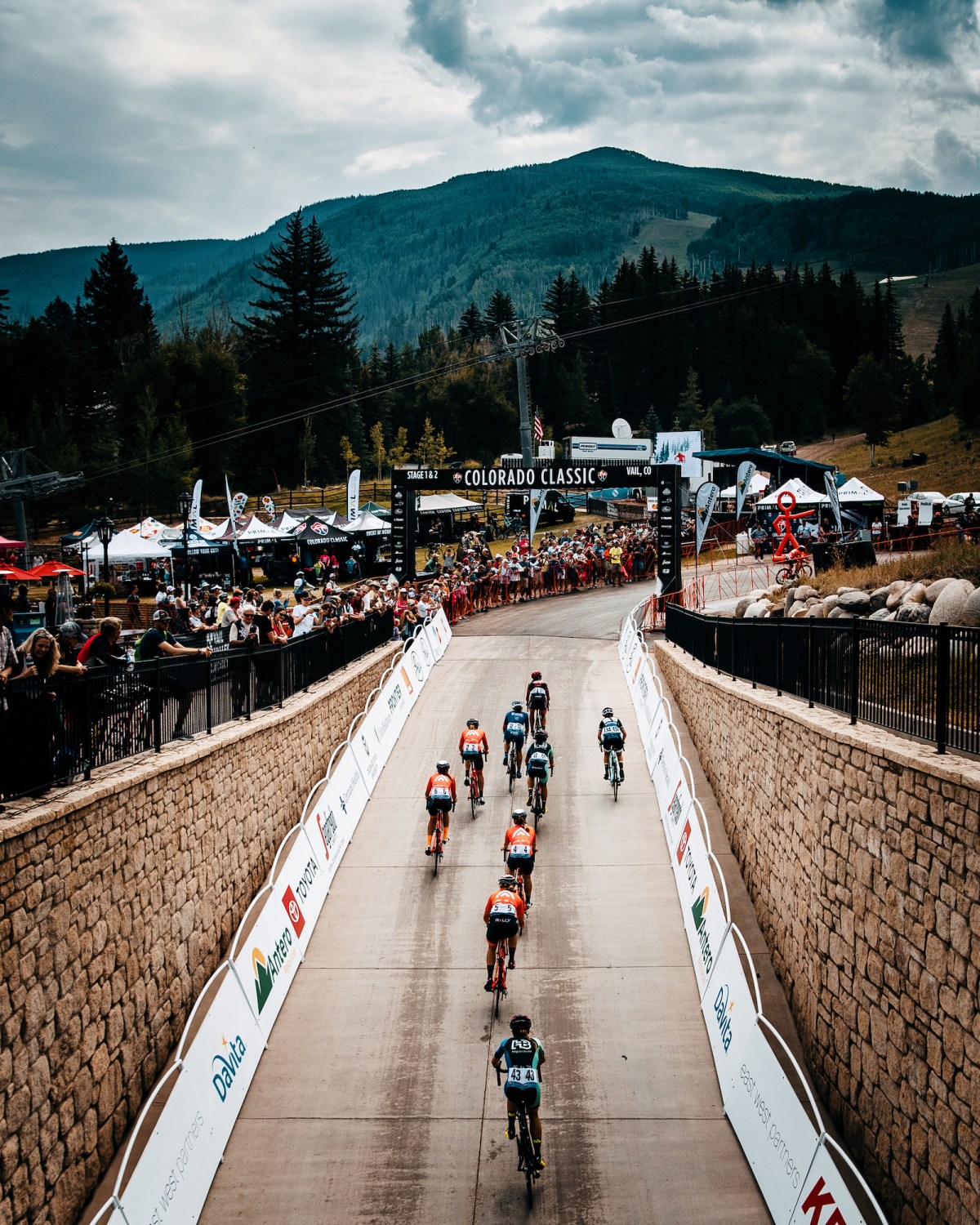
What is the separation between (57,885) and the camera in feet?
27.6

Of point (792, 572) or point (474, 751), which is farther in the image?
point (792, 572)

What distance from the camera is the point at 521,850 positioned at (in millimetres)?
13758

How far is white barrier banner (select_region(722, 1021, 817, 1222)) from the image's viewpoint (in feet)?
26.9

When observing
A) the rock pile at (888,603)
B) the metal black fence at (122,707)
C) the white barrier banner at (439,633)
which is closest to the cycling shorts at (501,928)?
the metal black fence at (122,707)

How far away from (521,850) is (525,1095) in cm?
461

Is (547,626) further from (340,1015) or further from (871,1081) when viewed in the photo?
(871,1081)

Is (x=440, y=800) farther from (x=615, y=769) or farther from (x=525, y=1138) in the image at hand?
(x=525, y=1138)

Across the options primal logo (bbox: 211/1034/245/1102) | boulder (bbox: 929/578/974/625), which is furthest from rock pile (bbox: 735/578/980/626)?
primal logo (bbox: 211/1034/245/1102)

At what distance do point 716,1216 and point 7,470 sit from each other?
45123mm

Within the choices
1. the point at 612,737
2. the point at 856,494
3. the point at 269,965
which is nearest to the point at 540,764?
the point at 612,737

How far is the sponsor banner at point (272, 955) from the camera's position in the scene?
11133 millimetres

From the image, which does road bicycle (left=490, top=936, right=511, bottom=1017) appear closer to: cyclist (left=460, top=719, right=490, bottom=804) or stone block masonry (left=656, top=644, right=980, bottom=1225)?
stone block masonry (left=656, top=644, right=980, bottom=1225)

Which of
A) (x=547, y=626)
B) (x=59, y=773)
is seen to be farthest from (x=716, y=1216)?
(x=547, y=626)

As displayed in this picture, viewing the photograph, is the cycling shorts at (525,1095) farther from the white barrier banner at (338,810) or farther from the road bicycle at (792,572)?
the road bicycle at (792,572)
